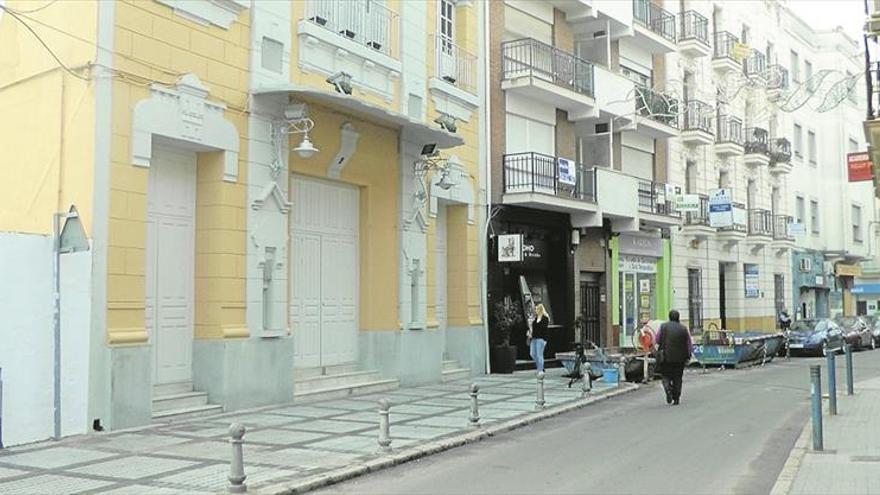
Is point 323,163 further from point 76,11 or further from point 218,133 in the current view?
point 76,11

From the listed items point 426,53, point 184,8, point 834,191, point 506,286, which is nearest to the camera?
point 184,8

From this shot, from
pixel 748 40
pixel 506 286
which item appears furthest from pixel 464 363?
pixel 748 40

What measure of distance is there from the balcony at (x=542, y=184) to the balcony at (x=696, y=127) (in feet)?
27.1

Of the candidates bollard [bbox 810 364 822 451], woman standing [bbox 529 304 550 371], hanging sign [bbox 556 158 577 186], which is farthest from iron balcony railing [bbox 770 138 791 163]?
bollard [bbox 810 364 822 451]

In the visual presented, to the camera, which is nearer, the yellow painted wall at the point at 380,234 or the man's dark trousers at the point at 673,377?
the man's dark trousers at the point at 673,377

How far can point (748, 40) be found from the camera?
34.9 metres

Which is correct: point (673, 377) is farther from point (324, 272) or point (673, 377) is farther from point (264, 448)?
point (264, 448)

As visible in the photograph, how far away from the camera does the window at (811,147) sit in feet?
135

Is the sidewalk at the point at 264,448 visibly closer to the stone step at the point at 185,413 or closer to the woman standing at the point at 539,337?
the stone step at the point at 185,413

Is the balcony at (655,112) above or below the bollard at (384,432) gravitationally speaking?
above

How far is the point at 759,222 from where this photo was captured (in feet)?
111

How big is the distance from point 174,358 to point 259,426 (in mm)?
2061

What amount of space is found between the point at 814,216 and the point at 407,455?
121 feet

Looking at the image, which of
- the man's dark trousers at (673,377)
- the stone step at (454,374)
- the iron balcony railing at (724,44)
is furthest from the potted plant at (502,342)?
the iron balcony railing at (724,44)
